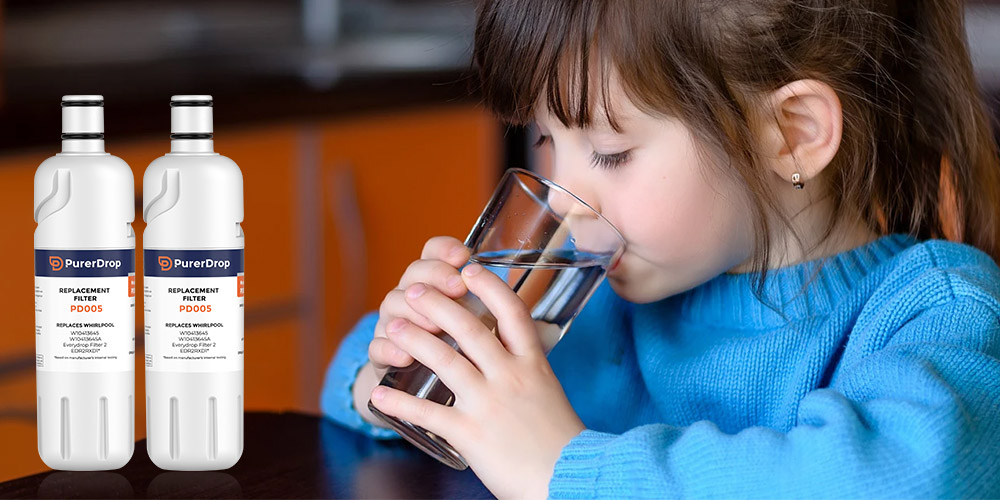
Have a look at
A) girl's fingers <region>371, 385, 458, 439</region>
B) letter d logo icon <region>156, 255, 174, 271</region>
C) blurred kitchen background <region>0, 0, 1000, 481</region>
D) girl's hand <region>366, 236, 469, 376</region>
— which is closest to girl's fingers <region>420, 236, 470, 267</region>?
girl's hand <region>366, 236, 469, 376</region>

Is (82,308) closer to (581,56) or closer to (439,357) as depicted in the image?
(439,357)

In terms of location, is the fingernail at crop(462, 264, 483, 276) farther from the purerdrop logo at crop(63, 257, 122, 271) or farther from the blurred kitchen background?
the blurred kitchen background

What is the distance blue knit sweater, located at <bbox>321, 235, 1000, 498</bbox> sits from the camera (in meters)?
0.70

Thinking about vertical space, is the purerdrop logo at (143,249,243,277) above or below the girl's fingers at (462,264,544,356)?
above

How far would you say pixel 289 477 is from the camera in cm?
82

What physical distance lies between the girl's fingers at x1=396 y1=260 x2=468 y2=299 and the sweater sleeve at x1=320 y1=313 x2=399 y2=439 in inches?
6.4

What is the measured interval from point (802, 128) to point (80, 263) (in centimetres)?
59

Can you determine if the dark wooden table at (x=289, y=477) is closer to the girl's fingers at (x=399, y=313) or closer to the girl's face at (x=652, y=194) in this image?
the girl's fingers at (x=399, y=313)

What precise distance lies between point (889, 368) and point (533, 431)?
243 mm

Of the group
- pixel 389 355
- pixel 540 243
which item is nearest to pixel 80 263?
pixel 389 355

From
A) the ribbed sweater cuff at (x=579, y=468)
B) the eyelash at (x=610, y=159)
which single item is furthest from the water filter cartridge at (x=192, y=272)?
the eyelash at (x=610, y=159)

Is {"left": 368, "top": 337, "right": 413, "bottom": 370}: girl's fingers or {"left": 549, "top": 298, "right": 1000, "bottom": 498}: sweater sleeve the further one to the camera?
{"left": 368, "top": 337, "right": 413, "bottom": 370}: girl's fingers

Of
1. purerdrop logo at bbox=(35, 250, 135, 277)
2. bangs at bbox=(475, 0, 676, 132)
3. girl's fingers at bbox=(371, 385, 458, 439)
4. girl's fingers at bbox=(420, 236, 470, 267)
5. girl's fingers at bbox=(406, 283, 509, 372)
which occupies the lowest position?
girl's fingers at bbox=(371, 385, 458, 439)

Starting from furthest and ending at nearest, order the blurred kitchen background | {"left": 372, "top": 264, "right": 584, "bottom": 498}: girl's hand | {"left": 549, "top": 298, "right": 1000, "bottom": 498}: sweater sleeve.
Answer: the blurred kitchen background → {"left": 372, "top": 264, "right": 584, "bottom": 498}: girl's hand → {"left": 549, "top": 298, "right": 1000, "bottom": 498}: sweater sleeve
